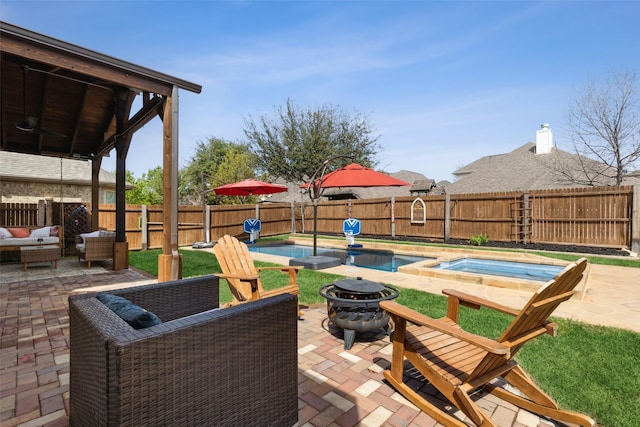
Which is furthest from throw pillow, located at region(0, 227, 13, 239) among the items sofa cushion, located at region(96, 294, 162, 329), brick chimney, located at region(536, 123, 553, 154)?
brick chimney, located at region(536, 123, 553, 154)

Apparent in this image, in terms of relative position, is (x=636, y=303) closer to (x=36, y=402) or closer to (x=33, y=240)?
(x=36, y=402)

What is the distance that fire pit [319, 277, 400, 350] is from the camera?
2.98 metres

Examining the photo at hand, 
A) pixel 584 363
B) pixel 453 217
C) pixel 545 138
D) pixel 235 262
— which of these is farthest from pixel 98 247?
pixel 545 138

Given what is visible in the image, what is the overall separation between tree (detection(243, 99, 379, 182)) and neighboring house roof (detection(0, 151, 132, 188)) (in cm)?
953

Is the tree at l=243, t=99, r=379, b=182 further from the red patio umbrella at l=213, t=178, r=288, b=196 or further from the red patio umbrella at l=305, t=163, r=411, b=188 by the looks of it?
the red patio umbrella at l=305, t=163, r=411, b=188

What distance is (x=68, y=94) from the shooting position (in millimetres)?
6887

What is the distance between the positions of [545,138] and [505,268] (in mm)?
18445

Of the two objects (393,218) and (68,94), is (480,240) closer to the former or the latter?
(393,218)

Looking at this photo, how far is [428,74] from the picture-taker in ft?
38.2

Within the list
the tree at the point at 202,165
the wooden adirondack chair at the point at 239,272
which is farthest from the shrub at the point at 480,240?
the tree at the point at 202,165

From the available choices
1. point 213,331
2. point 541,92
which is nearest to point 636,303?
point 213,331

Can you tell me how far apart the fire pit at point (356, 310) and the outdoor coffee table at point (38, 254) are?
285 inches

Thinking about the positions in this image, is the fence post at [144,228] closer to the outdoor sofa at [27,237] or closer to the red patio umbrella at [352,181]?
the outdoor sofa at [27,237]

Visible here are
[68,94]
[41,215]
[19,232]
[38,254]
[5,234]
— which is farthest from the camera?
Result: [41,215]
